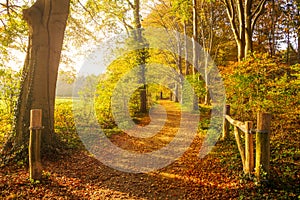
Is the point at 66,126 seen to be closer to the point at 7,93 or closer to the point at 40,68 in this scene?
the point at 7,93

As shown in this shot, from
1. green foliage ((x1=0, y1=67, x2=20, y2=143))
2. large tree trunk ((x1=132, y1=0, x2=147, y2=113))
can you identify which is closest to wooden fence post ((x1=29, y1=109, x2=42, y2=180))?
green foliage ((x1=0, y1=67, x2=20, y2=143))

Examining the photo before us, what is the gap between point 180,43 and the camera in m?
22.5

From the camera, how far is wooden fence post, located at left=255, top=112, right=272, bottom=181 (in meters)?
4.09

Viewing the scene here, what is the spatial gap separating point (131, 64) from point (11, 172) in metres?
9.39

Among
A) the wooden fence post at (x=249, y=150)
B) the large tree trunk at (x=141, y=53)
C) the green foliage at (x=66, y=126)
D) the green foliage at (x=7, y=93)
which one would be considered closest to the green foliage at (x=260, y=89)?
the wooden fence post at (x=249, y=150)

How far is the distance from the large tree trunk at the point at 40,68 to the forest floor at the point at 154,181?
97 centimetres

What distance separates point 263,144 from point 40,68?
5888mm

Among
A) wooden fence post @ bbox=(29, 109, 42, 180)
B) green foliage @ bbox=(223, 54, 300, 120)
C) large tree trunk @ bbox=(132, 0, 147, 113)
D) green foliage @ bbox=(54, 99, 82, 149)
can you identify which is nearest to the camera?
wooden fence post @ bbox=(29, 109, 42, 180)

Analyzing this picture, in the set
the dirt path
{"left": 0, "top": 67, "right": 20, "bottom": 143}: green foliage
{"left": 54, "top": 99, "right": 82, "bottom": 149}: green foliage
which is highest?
{"left": 0, "top": 67, "right": 20, "bottom": 143}: green foliage

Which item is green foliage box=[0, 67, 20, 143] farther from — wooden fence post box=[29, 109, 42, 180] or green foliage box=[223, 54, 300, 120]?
green foliage box=[223, 54, 300, 120]

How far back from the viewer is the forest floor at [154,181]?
4039mm

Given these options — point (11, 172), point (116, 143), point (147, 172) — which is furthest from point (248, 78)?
point (11, 172)

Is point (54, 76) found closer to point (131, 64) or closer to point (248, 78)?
point (248, 78)

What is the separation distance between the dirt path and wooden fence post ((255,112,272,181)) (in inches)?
21.0
